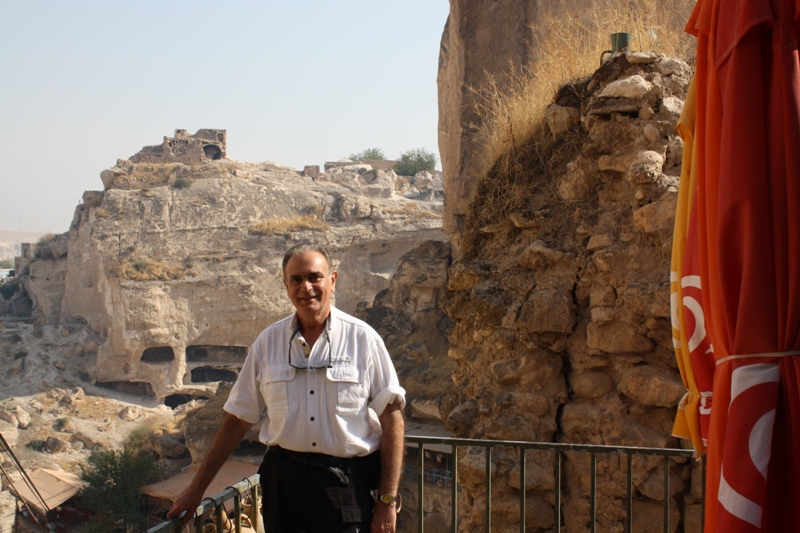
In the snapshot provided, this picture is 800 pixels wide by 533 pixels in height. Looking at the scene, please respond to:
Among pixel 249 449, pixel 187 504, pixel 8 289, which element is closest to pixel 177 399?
pixel 249 449

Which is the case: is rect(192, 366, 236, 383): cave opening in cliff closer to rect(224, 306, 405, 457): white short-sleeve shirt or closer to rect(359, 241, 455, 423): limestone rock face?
rect(359, 241, 455, 423): limestone rock face

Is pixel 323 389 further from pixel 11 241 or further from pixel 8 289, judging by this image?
pixel 11 241

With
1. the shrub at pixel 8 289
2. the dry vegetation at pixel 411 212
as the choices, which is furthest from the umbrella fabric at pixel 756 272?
the shrub at pixel 8 289

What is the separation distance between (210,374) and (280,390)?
27156 mm

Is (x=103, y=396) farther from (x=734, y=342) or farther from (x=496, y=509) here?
(x=734, y=342)

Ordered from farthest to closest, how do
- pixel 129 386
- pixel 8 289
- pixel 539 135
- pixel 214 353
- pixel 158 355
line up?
pixel 8 289
pixel 214 353
pixel 158 355
pixel 129 386
pixel 539 135

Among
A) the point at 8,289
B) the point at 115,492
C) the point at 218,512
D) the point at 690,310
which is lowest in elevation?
the point at 115,492

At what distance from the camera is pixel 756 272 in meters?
1.60

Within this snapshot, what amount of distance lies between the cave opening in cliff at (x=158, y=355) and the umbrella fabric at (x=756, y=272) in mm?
27726

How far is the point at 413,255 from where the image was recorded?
20.0m

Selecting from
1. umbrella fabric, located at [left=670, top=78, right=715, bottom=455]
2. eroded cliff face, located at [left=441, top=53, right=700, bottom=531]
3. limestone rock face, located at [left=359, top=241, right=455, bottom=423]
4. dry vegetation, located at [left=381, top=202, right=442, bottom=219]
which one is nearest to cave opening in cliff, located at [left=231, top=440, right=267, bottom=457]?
limestone rock face, located at [left=359, top=241, right=455, bottom=423]

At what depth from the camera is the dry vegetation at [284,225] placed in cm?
3005

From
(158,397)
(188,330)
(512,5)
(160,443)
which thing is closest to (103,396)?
(158,397)

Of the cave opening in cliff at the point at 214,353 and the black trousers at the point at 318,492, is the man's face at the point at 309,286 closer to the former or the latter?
the black trousers at the point at 318,492
